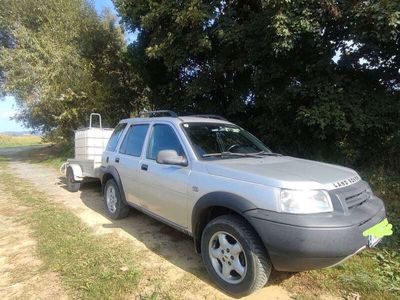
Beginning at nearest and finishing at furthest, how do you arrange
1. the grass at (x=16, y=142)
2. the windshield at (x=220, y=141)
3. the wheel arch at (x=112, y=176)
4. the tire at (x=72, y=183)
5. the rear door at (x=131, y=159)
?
the windshield at (x=220, y=141) < the rear door at (x=131, y=159) < the wheel arch at (x=112, y=176) < the tire at (x=72, y=183) < the grass at (x=16, y=142)

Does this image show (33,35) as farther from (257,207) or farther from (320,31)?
(257,207)

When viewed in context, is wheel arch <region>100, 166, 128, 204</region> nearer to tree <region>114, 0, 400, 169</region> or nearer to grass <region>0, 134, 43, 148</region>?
tree <region>114, 0, 400, 169</region>

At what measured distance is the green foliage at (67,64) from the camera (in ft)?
52.3

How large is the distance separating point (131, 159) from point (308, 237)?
326cm

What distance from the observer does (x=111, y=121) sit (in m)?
16.6

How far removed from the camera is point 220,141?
4.84m

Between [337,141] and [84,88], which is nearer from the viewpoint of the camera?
[337,141]

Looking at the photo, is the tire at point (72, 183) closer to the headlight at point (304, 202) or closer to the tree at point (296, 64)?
the tree at point (296, 64)

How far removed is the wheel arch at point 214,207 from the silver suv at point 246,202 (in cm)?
1

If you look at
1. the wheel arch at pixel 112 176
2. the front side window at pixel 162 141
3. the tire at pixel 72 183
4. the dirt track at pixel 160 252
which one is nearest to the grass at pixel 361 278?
the dirt track at pixel 160 252

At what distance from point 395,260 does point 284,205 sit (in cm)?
220

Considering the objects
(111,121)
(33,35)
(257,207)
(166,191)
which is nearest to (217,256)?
(257,207)

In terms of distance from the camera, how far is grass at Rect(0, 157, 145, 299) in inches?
150

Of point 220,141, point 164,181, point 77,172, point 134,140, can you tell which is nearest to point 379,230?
point 220,141
